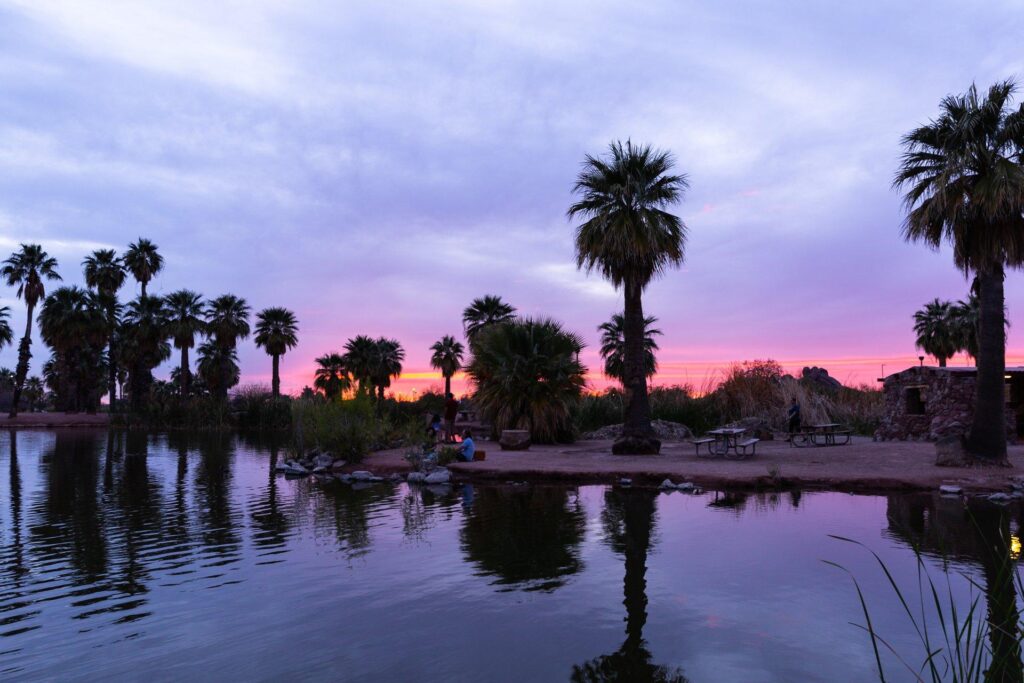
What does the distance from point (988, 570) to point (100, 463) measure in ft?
96.2

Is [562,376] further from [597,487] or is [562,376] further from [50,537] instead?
[50,537]

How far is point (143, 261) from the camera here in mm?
65812

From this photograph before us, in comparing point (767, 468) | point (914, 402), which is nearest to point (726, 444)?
point (767, 468)

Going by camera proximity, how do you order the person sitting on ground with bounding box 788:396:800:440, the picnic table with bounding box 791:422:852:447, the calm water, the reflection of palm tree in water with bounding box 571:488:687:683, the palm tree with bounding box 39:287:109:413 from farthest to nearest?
the palm tree with bounding box 39:287:109:413
the person sitting on ground with bounding box 788:396:800:440
the picnic table with bounding box 791:422:852:447
the calm water
the reflection of palm tree in water with bounding box 571:488:687:683

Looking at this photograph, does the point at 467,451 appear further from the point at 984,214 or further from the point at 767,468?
the point at 984,214

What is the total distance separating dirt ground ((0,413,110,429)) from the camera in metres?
60.5

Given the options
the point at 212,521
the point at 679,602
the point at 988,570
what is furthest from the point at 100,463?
the point at 988,570

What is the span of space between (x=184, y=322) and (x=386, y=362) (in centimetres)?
1865

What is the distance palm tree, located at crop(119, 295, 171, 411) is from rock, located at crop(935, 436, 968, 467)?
6093 cm

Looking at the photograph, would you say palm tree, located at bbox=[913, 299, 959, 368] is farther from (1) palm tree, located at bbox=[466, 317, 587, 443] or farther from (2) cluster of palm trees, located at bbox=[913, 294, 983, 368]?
(1) palm tree, located at bbox=[466, 317, 587, 443]

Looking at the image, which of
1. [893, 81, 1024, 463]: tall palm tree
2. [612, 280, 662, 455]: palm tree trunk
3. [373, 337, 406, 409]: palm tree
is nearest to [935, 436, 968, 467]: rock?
[893, 81, 1024, 463]: tall palm tree

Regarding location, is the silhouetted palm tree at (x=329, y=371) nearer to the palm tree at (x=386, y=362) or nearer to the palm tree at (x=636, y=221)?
the palm tree at (x=386, y=362)

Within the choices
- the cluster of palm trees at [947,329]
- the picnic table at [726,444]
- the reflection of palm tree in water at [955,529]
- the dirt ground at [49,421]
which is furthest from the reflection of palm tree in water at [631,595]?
the dirt ground at [49,421]

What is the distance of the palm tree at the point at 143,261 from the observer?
215 feet
